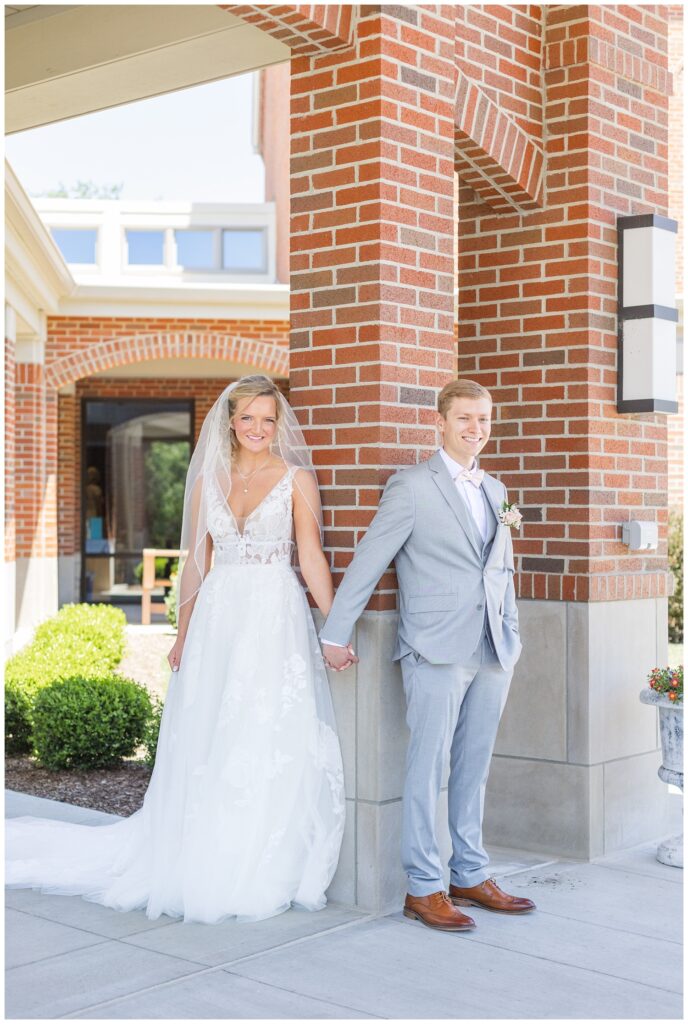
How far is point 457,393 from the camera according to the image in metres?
4.63

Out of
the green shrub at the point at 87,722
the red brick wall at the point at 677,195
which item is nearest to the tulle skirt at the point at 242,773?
the green shrub at the point at 87,722

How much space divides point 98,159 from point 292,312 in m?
49.2

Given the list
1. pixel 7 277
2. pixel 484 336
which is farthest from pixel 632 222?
pixel 7 277

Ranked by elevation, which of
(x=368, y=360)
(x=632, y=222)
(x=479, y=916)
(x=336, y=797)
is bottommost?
(x=479, y=916)

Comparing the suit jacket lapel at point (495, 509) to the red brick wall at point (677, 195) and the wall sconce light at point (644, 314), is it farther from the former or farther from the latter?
the red brick wall at point (677, 195)

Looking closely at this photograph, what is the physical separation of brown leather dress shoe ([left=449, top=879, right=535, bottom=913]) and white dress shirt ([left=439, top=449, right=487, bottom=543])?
1394 millimetres

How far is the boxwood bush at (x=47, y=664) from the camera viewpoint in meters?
7.97

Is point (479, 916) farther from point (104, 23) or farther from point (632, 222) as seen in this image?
point (104, 23)

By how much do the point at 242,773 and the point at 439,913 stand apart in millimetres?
918

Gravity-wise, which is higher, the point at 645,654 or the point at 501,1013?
the point at 645,654

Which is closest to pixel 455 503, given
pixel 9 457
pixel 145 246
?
pixel 9 457

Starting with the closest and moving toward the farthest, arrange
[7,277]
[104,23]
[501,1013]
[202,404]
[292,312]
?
[501,1013] < [292,312] < [104,23] < [7,277] < [202,404]

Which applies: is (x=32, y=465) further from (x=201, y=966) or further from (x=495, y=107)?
(x=201, y=966)

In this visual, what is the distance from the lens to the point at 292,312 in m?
5.17
